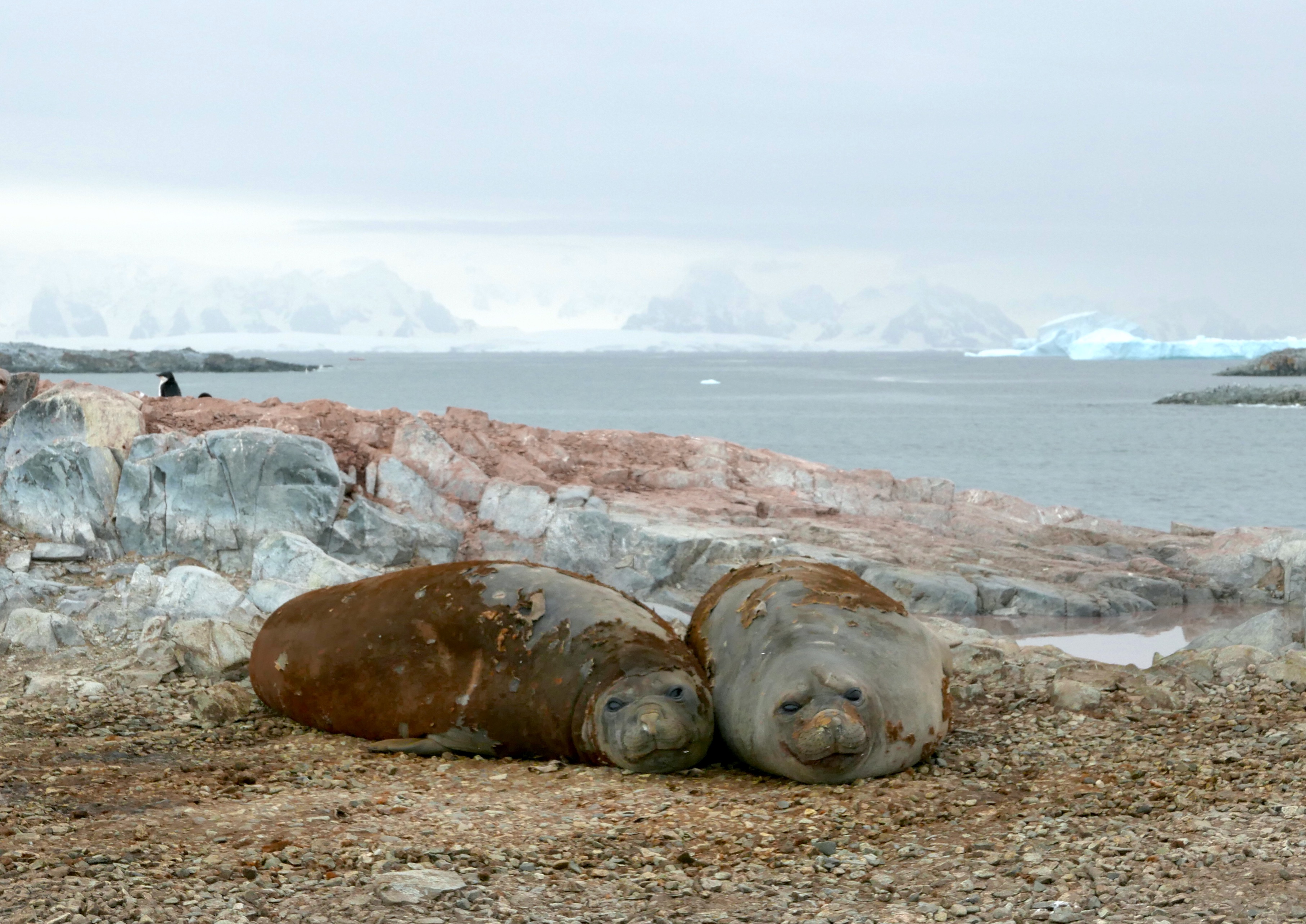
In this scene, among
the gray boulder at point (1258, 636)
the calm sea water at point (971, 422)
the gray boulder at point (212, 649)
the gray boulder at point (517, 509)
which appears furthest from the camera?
the calm sea water at point (971, 422)

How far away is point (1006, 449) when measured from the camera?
5831 cm

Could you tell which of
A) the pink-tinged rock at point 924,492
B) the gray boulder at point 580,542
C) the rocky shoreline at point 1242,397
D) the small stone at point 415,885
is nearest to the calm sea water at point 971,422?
the rocky shoreline at point 1242,397

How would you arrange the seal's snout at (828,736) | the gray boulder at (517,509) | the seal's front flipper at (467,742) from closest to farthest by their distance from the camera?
the seal's snout at (828,736) → the seal's front flipper at (467,742) → the gray boulder at (517,509)

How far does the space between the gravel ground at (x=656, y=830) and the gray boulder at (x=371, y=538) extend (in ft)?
31.2

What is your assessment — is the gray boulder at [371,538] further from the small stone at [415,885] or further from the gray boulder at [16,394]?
the small stone at [415,885]

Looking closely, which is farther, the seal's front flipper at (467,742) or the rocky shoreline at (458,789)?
the seal's front flipper at (467,742)

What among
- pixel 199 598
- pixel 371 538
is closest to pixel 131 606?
pixel 199 598

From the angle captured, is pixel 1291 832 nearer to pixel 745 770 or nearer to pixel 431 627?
pixel 745 770

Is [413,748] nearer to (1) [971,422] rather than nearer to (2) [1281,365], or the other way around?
(1) [971,422]

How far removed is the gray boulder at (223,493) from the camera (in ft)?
53.6

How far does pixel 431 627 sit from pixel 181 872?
9.10ft

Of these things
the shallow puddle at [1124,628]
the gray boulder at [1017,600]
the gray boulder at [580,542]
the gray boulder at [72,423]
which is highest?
the gray boulder at [72,423]

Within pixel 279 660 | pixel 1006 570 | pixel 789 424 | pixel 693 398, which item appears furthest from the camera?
pixel 693 398

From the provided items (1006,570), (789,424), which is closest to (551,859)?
(1006,570)
